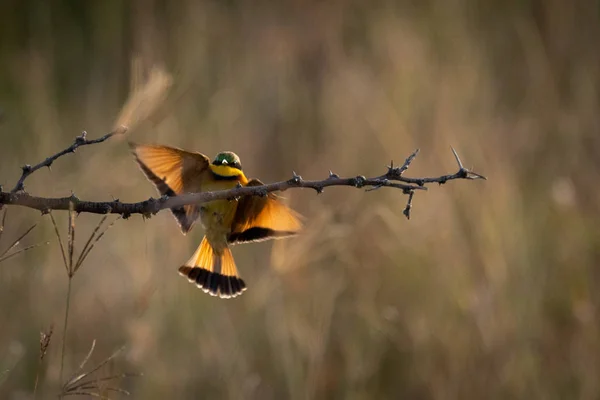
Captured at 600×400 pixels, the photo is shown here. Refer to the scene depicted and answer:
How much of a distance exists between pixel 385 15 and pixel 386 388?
250 cm

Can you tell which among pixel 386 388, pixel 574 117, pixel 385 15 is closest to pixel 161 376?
pixel 386 388

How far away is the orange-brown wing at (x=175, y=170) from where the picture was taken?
193 cm

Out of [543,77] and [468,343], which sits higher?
[543,77]

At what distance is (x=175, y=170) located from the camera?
1.98 m

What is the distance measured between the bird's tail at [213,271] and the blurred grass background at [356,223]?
518mm

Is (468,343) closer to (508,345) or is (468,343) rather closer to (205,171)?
(508,345)

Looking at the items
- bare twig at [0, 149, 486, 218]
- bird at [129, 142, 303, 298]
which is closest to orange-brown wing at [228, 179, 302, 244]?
bird at [129, 142, 303, 298]

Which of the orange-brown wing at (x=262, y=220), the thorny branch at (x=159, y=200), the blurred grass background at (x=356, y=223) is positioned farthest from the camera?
the blurred grass background at (x=356, y=223)

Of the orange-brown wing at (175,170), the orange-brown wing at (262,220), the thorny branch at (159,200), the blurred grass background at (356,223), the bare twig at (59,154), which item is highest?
the blurred grass background at (356,223)

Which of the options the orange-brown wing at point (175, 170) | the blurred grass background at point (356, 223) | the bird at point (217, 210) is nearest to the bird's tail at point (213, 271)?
the bird at point (217, 210)

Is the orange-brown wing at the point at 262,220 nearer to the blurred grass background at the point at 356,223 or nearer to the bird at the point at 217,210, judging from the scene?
the bird at the point at 217,210

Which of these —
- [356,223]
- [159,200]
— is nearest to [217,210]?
[159,200]

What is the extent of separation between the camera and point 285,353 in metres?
2.68

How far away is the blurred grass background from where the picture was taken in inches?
111
